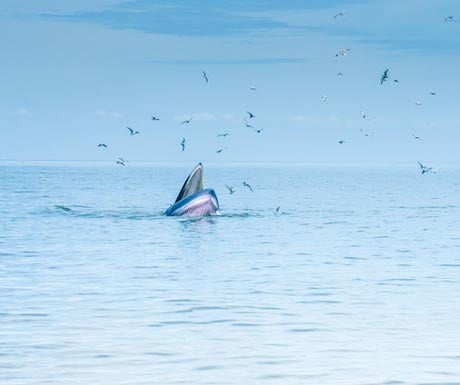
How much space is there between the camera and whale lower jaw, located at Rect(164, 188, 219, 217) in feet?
196

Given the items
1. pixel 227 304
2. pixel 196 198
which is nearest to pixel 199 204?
pixel 196 198

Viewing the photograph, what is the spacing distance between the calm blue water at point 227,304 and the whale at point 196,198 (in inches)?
141

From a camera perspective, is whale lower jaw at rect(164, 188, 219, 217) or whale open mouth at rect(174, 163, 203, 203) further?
whale lower jaw at rect(164, 188, 219, 217)

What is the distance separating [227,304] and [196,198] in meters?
32.7

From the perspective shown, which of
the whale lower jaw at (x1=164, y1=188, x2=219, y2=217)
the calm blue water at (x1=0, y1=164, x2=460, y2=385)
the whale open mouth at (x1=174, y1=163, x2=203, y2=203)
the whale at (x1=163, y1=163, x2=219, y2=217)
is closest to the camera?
the calm blue water at (x1=0, y1=164, x2=460, y2=385)

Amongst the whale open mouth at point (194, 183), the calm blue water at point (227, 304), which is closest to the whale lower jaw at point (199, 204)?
the whale open mouth at point (194, 183)

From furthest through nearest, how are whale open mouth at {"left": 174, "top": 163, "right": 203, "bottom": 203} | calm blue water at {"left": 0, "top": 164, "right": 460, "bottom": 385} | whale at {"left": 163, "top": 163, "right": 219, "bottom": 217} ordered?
whale at {"left": 163, "top": 163, "right": 219, "bottom": 217}
whale open mouth at {"left": 174, "top": 163, "right": 203, "bottom": 203}
calm blue water at {"left": 0, "top": 164, "right": 460, "bottom": 385}

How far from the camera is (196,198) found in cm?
5969

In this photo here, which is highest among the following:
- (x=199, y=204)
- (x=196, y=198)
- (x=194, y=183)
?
(x=194, y=183)

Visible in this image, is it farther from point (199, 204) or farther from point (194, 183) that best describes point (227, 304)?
point (199, 204)

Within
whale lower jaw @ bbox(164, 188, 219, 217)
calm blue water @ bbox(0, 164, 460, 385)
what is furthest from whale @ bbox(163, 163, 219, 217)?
calm blue water @ bbox(0, 164, 460, 385)

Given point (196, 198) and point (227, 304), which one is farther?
point (196, 198)

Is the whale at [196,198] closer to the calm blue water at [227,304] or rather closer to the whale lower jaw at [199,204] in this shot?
the whale lower jaw at [199,204]

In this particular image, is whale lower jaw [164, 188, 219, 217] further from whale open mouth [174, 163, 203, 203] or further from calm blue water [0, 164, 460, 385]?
calm blue water [0, 164, 460, 385]
